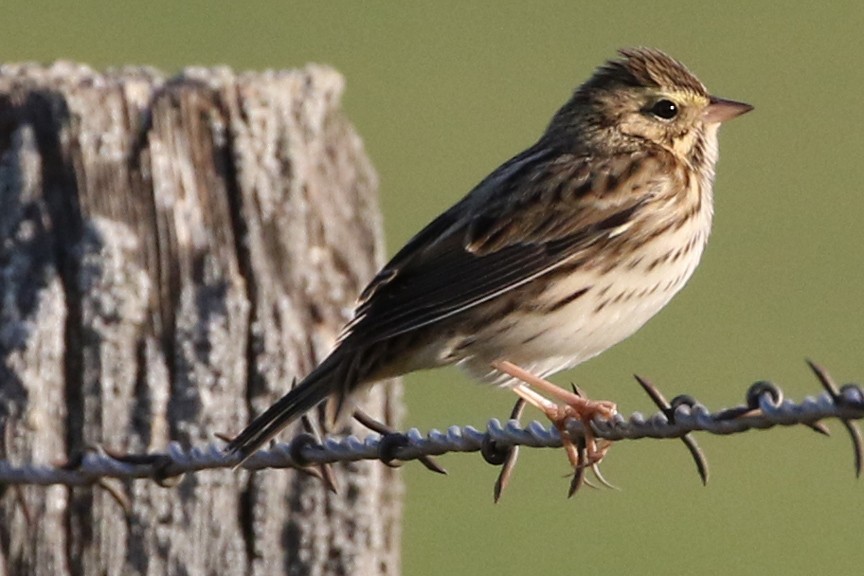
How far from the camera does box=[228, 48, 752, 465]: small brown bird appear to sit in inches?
271

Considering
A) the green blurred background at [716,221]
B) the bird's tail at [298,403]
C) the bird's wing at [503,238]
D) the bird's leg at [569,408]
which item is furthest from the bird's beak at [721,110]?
the green blurred background at [716,221]

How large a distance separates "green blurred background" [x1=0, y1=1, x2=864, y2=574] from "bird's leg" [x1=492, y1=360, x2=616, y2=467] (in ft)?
19.0

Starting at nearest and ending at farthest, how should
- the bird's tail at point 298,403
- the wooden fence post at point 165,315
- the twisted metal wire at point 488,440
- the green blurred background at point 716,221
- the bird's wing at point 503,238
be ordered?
the twisted metal wire at point 488,440
the bird's tail at point 298,403
the wooden fence post at point 165,315
the bird's wing at point 503,238
the green blurred background at point 716,221

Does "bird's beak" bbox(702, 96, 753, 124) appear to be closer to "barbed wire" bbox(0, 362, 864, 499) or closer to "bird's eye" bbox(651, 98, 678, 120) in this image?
"bird's eye" bbox(651, 98, 678, 120)

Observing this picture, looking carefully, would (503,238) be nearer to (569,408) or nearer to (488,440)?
(569,408)

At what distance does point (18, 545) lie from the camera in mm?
6121

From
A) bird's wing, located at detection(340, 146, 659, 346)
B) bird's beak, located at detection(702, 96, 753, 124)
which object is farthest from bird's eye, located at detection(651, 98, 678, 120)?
bird's wing, located at detection(340, 146, 659, 346)

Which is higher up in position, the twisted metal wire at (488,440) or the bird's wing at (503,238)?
the bird's wing at (503,238)

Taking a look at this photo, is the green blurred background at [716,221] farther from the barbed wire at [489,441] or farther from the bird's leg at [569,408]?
the barbed wire at [489,441]

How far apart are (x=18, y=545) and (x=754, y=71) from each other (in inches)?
690

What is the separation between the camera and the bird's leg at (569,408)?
6.16 meters

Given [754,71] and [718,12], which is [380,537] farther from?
[718,12]

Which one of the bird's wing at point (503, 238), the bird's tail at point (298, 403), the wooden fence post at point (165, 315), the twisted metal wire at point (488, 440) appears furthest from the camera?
the bird's wing at point (503, 238)

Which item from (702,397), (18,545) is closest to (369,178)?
(18,545)
